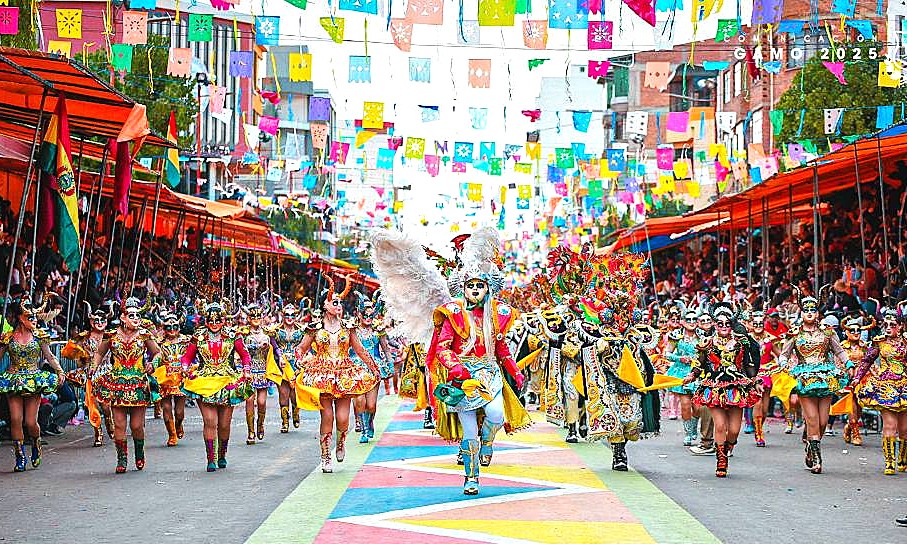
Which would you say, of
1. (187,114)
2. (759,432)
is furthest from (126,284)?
(759,432)

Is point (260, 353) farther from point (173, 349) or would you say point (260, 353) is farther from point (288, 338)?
point (173, 349)

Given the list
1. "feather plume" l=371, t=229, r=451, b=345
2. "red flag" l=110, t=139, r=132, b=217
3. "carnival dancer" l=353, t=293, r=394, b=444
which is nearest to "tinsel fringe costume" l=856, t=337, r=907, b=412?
"feather plume" l=371, t=229, r=451, b=345

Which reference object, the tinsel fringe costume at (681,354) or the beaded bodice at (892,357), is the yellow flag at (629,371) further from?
the tinsel fringe costume at (681,354)

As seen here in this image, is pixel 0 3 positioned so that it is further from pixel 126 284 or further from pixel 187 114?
pixel 187 114

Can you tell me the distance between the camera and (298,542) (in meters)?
8.62

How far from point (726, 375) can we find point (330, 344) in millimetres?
4329

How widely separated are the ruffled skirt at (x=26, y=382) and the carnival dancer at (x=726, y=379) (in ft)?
23.5

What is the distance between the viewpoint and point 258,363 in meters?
17.8

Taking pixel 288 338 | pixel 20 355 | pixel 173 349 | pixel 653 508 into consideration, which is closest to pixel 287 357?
pixel 288 338

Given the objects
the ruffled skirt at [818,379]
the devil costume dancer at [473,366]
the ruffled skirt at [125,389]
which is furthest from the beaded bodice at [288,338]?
the ruffled skirt at [818,379]

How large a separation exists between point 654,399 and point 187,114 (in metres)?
21.2

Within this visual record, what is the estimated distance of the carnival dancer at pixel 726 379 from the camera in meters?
12.7

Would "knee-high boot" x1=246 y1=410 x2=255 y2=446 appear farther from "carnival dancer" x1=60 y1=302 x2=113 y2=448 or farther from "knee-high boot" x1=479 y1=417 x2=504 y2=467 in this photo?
"knee-high boot" x1=479 y1=417 x2=504 y2=467

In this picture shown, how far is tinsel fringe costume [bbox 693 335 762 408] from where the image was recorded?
1271cm
